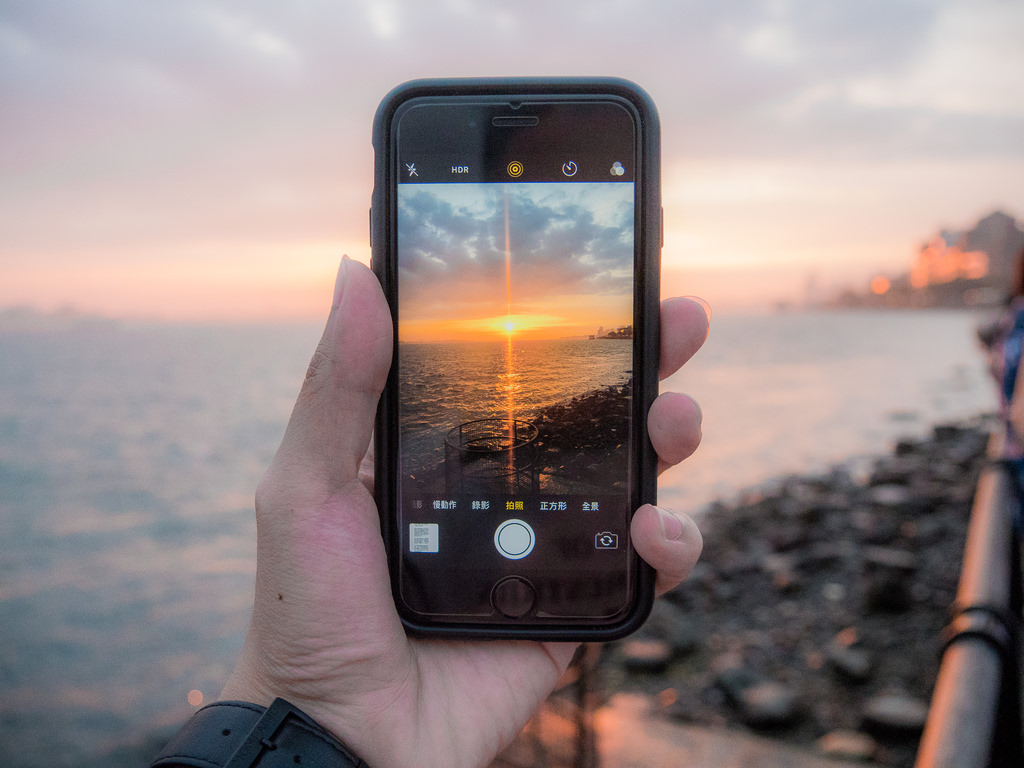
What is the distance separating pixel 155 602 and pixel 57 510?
7.16 metres

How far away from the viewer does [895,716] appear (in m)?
4.26

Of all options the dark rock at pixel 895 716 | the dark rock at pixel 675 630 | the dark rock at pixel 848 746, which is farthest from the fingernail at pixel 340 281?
the dark rock at pixel 675 630

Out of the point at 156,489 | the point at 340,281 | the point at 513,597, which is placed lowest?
the point at 156,489

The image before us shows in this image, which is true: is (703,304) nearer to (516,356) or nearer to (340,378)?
(516,356)

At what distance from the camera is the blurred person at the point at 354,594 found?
1.63 meters

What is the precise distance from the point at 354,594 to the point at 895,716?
4256mm

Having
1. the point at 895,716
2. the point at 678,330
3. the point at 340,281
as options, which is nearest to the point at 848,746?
the point at 895,716

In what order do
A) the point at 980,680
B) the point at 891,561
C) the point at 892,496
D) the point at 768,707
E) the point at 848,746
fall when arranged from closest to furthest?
the point at 980,680 < the point at 848,746 < the point at 768,707 < the point at 891,561 < the point at 892,496

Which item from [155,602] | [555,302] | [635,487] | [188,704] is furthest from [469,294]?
[155,602]

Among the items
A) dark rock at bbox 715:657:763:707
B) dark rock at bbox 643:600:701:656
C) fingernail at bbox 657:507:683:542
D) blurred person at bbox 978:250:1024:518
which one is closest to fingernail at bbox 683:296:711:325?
fingernail at bbox 657:507:683:542

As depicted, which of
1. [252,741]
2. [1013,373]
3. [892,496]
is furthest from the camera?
[892,496]

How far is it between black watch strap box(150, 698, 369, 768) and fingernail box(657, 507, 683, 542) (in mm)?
945

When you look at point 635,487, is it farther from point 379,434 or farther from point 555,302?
point 379,434

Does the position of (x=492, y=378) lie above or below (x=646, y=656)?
above
